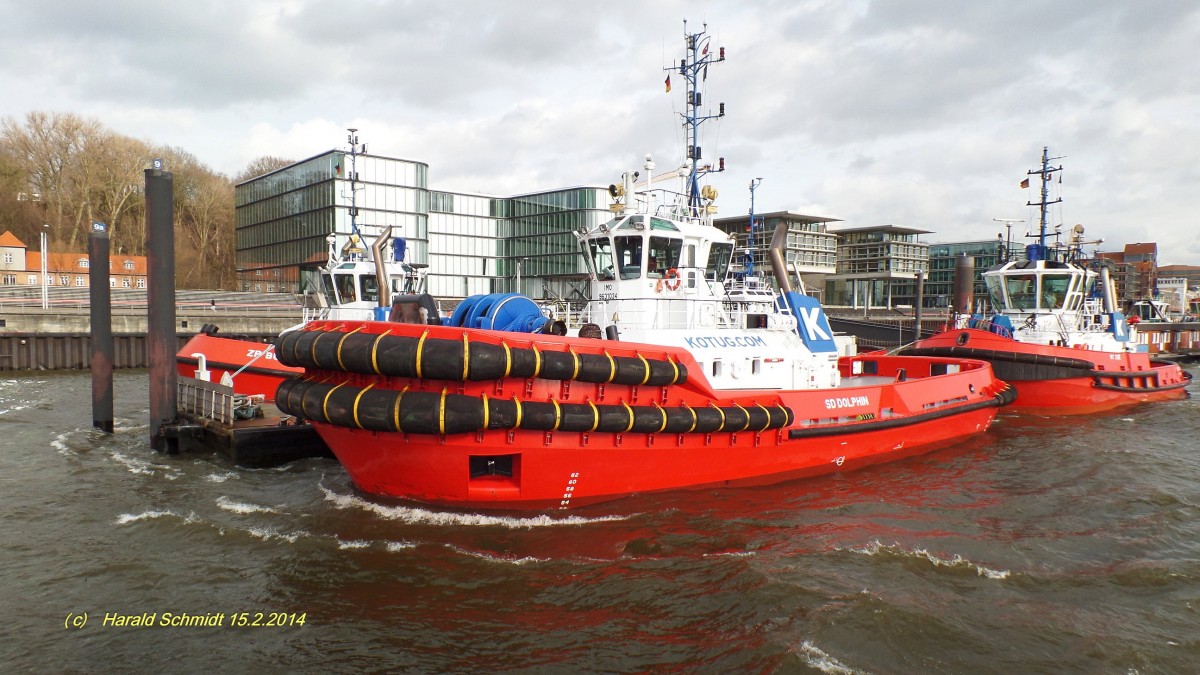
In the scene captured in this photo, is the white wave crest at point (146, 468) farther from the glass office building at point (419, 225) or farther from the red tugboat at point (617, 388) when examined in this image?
the glass office building at point (419, 225)

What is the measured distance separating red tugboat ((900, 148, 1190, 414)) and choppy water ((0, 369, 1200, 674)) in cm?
618

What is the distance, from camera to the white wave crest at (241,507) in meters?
7.06

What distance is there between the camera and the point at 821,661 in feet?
14.7

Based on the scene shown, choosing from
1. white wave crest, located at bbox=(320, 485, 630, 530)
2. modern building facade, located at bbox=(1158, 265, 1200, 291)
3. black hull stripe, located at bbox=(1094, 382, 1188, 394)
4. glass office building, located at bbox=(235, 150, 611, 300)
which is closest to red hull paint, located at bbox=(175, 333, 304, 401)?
white wave crest, located at bbox=(320, 485, 630, 530)

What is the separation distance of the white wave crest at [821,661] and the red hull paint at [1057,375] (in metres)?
12.4

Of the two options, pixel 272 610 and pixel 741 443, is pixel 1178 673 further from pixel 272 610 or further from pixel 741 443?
pixel 272 610

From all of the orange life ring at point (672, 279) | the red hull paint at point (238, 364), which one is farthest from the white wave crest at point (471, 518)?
the red hull paint at point (238, 364)

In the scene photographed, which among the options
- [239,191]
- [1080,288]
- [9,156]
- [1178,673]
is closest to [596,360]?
[1178,673]

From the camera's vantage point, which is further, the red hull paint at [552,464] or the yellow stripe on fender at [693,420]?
the yellow stripe on fender at [693,420]

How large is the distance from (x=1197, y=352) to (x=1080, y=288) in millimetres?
24079

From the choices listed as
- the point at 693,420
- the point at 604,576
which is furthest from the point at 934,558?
the point at 604,576

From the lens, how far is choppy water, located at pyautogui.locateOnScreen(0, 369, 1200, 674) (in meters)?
4.54

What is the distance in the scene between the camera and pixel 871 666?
4430 mm

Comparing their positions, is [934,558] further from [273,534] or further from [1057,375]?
[1057,375]
